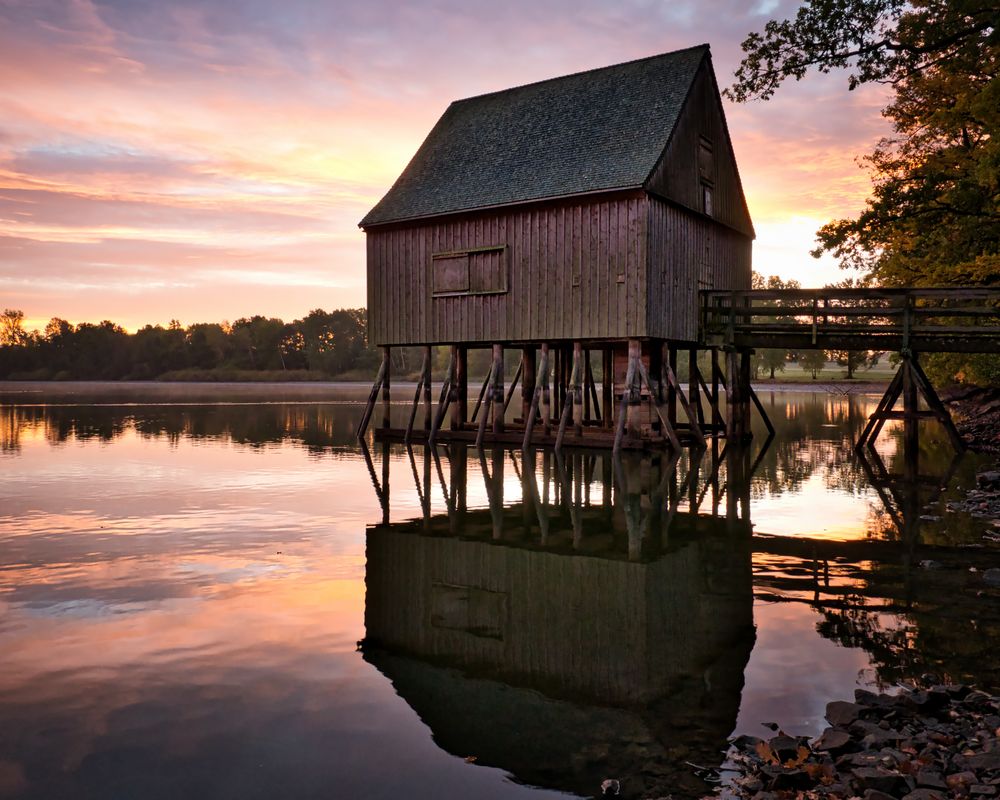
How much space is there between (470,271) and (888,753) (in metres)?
22.0

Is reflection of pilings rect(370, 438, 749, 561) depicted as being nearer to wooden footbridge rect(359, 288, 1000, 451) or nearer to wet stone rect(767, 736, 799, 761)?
wooden footbridge rect(359, 288, 1000, 451)

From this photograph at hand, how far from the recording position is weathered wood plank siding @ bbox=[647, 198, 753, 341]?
22.7 m

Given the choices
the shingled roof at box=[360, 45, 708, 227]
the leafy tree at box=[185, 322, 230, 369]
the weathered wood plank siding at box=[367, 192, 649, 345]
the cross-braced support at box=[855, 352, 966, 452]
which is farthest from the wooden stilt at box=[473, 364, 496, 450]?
the leafy tree at box=[185, 322, 230, 369]

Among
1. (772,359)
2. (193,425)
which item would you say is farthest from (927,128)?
(772,359)

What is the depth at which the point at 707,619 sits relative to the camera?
7.98 metres

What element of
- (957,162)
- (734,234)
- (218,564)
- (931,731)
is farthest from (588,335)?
(931,731)

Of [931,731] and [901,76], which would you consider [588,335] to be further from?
[931,731]

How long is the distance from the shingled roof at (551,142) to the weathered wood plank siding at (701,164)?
0.55m

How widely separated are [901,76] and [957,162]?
375 inches

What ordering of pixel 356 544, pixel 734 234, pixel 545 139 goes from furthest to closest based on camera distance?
pixel 734 234, pixel 545 139, pixel 356 544

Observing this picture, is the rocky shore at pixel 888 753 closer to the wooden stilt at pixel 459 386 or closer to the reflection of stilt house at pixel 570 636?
the reflection of stilt house at pixel 570 636

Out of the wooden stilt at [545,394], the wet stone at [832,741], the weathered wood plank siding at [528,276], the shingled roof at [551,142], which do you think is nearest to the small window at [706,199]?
the shingled roof at [551,142]

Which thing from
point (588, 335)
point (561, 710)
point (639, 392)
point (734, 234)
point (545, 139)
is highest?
point (545, 139)

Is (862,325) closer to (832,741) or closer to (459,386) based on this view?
(459,386)
